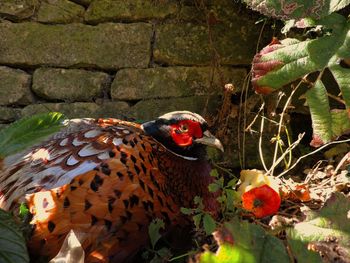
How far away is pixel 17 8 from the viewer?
293 centimetres

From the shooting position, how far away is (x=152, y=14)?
9.75 ft

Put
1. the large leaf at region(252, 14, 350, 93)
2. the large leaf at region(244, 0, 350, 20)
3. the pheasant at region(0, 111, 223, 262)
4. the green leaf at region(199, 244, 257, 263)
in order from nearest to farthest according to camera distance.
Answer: the green leaf at region(199, 244, 257, 263) → the pheasant at region(0, 111, 223, 262) → the large leaf at region(244, 0, 350, 20) → the large leaf at region(252, 14, 350, 93)

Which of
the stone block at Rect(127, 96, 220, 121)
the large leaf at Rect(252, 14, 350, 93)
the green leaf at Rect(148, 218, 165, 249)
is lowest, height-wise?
the stone block at Rect(127, 96, 220, 121)

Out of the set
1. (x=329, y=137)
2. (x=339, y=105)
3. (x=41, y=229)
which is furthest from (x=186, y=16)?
(x=41, y=229)

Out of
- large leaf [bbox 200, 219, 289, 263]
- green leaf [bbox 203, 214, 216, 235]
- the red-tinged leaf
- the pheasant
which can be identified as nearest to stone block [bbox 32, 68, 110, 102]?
the pheasant

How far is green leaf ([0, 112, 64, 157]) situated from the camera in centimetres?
122

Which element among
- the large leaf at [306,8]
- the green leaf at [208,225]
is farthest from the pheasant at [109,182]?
the large leaf at [306,8]

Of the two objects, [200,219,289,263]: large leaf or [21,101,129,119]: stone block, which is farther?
[21,101,129,119]: stone block

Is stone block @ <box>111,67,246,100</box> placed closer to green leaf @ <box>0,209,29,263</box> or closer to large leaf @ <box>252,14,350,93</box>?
large leaf @ <box>252,14,350,93</box>

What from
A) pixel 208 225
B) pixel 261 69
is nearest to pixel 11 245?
pixel 208 225

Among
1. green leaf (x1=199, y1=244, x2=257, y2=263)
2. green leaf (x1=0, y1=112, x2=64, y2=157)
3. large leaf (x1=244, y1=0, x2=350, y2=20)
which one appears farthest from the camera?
large leaf (x1=244, y1=0, x2=350, y2=20)

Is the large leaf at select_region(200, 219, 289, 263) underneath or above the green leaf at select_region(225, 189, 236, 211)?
above

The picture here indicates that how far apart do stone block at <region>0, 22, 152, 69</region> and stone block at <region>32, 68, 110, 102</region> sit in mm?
46

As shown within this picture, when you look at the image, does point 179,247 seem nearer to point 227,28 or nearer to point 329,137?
point 329,137
